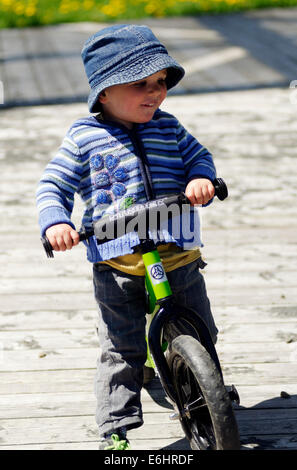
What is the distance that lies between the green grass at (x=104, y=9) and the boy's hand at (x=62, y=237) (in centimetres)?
891

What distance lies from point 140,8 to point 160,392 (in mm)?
9198

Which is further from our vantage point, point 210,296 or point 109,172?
point 210,296

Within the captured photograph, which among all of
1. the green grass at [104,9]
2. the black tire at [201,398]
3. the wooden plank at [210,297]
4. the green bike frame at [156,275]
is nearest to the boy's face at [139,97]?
the green bike frame at [156,275]

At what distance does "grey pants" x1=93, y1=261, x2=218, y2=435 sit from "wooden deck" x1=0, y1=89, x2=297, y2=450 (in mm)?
166

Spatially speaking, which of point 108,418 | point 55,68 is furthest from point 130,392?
point 55,68

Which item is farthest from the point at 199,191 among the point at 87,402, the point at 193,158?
the point at 87,402

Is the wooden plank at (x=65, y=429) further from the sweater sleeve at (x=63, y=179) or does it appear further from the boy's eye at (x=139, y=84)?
the boy's eye at (x=139, y=84)

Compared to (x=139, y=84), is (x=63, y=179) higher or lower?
lower

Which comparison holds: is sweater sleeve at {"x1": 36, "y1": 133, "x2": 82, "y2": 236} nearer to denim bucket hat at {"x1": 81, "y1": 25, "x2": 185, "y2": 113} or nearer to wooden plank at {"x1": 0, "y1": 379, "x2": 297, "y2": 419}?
denim bucket hat at {"x1": 81, "y1": 25, "x2": 185, "y2": 113}

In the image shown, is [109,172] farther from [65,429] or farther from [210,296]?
[210,296]

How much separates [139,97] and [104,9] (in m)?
9.23

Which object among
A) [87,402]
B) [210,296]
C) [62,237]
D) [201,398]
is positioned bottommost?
[210,296]

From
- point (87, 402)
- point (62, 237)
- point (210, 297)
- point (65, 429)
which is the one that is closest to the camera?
point (62, 237)

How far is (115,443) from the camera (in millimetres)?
2674
